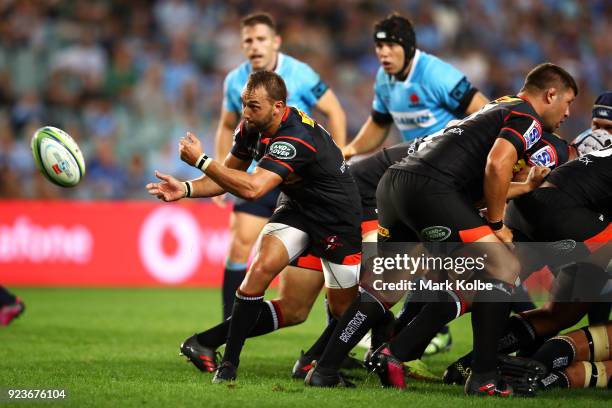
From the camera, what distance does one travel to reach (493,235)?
565 cm

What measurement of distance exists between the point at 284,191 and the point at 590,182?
77.9 inches

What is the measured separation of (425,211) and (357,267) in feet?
2.70

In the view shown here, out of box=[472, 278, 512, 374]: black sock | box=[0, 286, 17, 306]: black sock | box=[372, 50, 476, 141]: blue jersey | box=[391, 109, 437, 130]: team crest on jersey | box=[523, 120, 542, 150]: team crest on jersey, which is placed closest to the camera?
box=[472, 278, 512, 374]: black sock

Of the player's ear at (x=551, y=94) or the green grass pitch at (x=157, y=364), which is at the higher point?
the player's ear at (x=551, y=94)

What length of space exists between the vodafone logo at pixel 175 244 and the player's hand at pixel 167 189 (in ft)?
26.1

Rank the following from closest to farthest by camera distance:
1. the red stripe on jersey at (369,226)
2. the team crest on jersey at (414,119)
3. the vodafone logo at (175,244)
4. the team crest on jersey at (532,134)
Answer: the team crest on jersey at (532,134) < the red stripe on jersey at (369,226) < the team crest on jersey at (414,119) < the vodafone logo at (175,244)

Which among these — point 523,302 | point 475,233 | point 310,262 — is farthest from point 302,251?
point 523,302

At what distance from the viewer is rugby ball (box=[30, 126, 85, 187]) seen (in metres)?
6.57

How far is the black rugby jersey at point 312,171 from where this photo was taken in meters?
5.98

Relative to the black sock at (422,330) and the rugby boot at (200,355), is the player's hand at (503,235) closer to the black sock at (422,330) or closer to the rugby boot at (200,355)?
the black sock at (422,330)

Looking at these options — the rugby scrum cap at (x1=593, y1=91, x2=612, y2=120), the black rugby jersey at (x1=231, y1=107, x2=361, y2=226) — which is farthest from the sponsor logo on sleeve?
the rugby scrum cap at (x1=593, y1=91, x2=612, y2=120)

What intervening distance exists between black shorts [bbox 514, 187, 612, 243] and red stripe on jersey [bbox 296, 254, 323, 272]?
147cm

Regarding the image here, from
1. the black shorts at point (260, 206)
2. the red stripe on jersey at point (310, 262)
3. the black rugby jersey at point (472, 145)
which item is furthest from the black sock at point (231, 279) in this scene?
the black rugby jersey at point (472, 145)

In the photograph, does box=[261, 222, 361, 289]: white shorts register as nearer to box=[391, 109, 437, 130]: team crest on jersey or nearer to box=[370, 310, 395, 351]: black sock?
box=[370, 310, 395, 351]: black sock
